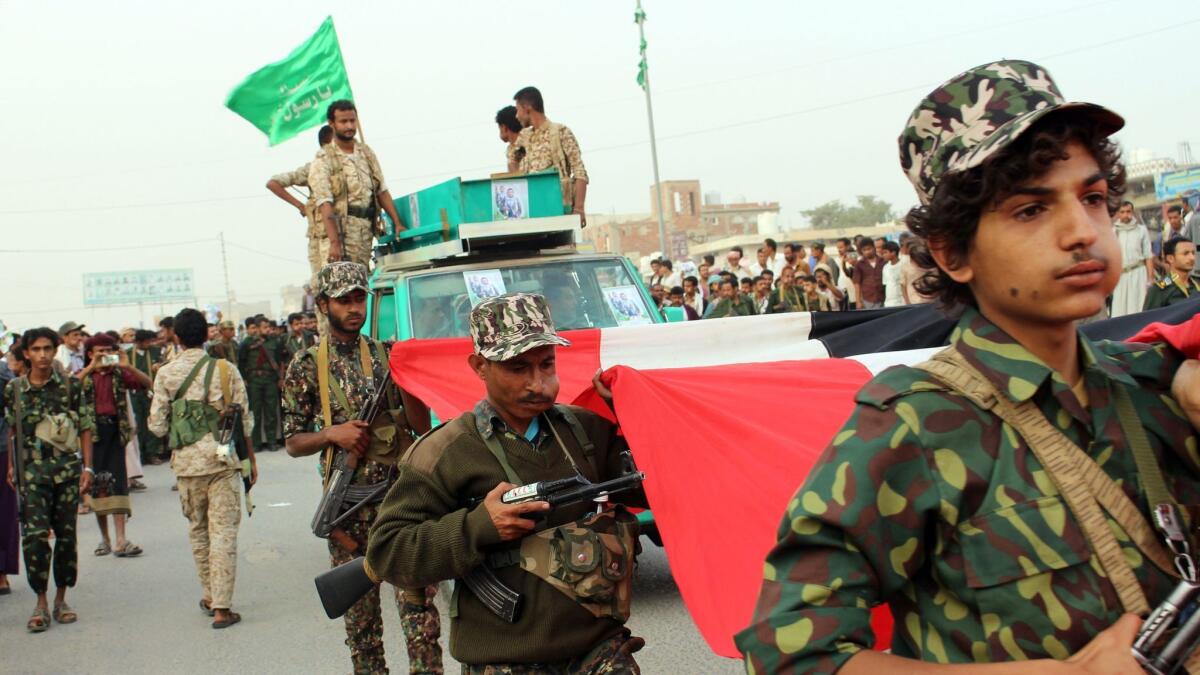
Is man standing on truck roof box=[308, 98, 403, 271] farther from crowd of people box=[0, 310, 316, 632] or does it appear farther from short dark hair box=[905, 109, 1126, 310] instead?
short dark hair box=[905, 109, 1126, 310]

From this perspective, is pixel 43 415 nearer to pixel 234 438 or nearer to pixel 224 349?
pixel 234 438

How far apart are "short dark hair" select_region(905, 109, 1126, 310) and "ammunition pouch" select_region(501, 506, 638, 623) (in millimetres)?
1791

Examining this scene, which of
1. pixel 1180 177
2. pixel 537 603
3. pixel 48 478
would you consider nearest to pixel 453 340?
pixel 537 603

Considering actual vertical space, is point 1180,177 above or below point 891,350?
above

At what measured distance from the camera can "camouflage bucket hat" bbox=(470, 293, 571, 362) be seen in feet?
11.9

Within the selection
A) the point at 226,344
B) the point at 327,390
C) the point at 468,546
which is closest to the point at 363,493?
the point at 327,390

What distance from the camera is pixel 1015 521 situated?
60.2 inches

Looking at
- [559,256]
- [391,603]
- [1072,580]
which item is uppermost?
[559,256]

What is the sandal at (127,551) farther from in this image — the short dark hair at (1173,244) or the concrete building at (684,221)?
the concrete building at (684,221)

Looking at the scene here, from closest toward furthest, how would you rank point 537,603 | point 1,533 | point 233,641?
point 537,603, point 233,641, point 1,533

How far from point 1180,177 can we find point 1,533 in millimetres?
33949

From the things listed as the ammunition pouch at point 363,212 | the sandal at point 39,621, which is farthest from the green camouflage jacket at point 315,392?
the ammunition pouch at point 363,212

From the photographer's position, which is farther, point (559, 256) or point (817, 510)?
point (559, 256)

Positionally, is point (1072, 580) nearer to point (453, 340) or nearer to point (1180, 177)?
point (453, 340)
